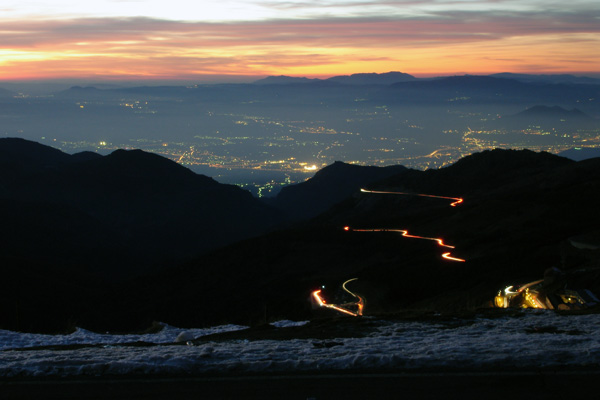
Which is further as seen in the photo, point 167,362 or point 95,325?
point 95,325

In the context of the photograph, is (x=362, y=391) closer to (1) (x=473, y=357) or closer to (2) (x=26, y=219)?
(1) (x=473, y=357)

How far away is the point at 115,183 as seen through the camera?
102 meters

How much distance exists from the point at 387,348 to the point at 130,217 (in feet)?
300

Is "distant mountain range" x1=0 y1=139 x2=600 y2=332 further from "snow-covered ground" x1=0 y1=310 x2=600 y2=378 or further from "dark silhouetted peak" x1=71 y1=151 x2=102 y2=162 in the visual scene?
"dark silhouetted peak" x1=71 y1=151 x2=102 y2=162

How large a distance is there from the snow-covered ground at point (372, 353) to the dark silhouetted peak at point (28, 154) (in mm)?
102949

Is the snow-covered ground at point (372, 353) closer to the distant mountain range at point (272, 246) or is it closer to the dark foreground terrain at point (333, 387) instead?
the dark foreground terrain at point (333, 387)

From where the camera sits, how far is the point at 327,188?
11312 centimetres

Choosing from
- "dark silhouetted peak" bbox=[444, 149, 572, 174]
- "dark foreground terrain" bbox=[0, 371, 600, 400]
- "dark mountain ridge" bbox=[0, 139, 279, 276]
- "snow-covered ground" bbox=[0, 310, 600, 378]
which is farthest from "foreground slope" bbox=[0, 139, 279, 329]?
"dark foreground terrain" bbox=[0, 371, 600, 400]

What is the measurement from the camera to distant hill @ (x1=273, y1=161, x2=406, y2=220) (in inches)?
4252

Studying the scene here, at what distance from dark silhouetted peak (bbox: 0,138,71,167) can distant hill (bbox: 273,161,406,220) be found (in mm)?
39878

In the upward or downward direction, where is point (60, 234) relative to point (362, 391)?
downward

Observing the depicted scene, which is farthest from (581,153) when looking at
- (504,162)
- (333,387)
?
(333,387)

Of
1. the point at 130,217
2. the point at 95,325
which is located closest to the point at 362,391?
the point at 95,325

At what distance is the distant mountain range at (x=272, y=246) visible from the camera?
25.0 m
